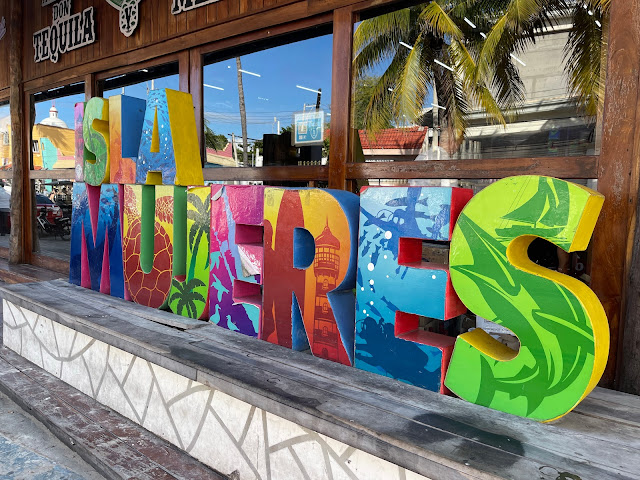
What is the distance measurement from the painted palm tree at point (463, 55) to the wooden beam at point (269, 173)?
0.47 m

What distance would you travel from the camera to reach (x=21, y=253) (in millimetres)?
5891

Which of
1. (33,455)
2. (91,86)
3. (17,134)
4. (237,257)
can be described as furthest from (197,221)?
(17,134)

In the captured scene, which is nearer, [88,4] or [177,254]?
[177,254]

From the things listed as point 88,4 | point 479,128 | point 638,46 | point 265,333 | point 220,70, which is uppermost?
point 88,4

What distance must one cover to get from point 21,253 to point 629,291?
6.24m

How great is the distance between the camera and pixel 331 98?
3.01 metres

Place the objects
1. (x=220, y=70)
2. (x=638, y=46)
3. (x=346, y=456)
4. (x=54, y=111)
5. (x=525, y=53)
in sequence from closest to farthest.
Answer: (x=346, y=456), (x=638, y=46), (x=525, y=53), (x=220, y=70), (x=54, y=111)

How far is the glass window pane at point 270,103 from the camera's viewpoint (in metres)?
3.15

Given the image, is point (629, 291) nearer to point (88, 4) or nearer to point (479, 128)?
point (479, 128)

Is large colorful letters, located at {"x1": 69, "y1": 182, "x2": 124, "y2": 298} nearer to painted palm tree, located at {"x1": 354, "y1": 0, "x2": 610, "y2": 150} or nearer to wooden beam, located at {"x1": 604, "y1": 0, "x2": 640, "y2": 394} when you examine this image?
painted palm tree, located at {"x1": 354, "y1": 0, "x2": 610, "y2": 150}

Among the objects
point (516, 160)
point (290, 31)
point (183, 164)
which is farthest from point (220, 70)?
point (516, 160)

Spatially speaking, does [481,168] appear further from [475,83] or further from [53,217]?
[53,217]

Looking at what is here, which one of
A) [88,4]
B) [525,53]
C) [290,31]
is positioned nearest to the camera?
[525,53]

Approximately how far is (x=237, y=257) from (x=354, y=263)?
0.68 meters
